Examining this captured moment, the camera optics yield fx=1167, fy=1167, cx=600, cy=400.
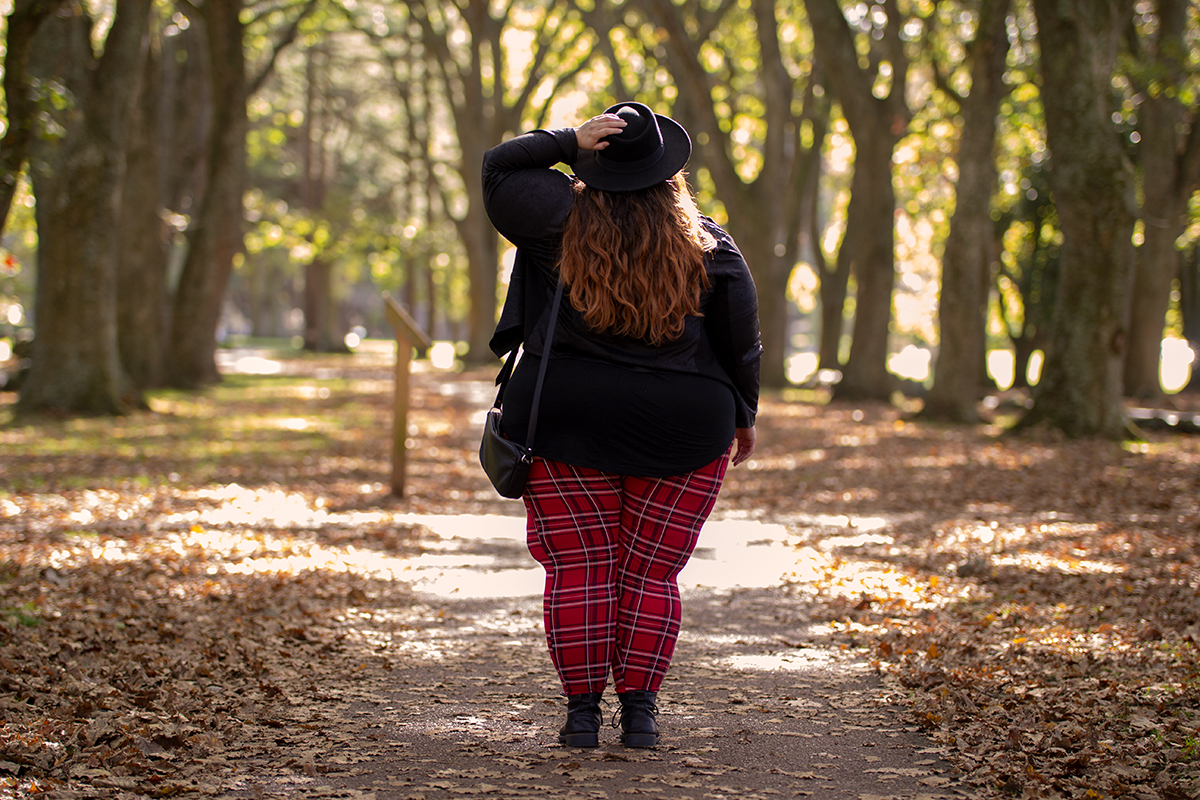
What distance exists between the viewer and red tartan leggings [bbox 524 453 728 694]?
3816mm

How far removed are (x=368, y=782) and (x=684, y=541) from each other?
126 cm

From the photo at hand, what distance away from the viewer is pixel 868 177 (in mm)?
21000

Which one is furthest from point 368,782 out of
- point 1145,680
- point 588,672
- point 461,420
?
point 461,420

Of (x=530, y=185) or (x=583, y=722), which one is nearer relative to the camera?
(x=530, y=185)

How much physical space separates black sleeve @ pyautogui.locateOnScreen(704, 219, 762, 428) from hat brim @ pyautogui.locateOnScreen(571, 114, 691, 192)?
0.28 m

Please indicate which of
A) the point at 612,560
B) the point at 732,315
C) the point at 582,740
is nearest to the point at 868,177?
the point at 732,315

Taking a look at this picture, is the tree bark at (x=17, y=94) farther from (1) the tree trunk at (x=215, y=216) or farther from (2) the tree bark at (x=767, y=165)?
(1) the tree trunk at (x=215, y=216)

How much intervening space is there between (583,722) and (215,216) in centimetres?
1923

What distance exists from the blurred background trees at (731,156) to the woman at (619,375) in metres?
3.63

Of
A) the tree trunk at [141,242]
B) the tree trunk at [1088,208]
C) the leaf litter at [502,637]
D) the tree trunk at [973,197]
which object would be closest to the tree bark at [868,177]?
the tree trunk at [973,197]

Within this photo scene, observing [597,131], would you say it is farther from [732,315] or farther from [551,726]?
[551,726]

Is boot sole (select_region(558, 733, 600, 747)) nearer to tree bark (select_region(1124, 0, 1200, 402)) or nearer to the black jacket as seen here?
the black jacket

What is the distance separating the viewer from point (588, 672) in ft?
12.7

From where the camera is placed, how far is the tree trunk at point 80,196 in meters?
14.7
